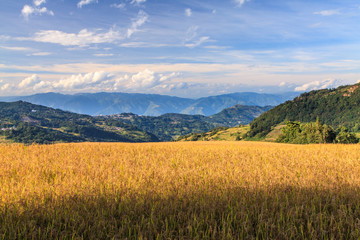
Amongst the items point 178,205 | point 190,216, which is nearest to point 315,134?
point 178,205

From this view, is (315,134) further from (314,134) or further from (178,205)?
(178,205)

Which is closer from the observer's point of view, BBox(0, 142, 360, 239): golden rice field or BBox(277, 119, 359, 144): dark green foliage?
BBox(0, 142, 360, 239): golden rice field

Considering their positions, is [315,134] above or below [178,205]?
below

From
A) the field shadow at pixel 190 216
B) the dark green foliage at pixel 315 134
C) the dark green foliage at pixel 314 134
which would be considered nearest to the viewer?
the field shadow at pixel 190 216

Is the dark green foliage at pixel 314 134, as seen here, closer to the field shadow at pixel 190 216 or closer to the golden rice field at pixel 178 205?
the golden rice field at pixel 178 205

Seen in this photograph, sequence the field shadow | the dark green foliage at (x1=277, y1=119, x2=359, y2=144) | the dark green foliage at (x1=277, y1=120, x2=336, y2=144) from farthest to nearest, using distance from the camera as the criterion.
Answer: the dark green foliage at (x1=277, y1=119, x2=359, y2=144), the dark green foliage at (x1=277, y1=120, x2=336, y2=144), the field shadow

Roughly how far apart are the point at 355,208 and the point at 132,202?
4.98 meters

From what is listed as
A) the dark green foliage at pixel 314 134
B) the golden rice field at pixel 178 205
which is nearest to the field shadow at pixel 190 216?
the golden rice field at pixel 178 205

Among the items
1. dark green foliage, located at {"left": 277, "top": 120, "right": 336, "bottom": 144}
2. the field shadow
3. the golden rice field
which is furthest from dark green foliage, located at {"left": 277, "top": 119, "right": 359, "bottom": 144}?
the field shadow

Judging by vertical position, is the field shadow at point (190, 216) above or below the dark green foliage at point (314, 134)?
above

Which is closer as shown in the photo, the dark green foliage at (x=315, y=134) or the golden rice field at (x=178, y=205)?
the golden rice field at (x=178, y=205)

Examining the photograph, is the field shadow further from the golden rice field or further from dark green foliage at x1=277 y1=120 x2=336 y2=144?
dark green foliage at x1=277 y1=120 x2=336 y2=144

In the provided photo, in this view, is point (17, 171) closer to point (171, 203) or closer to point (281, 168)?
point (171, 203)

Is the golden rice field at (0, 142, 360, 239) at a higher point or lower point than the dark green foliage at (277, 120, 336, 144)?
higher
